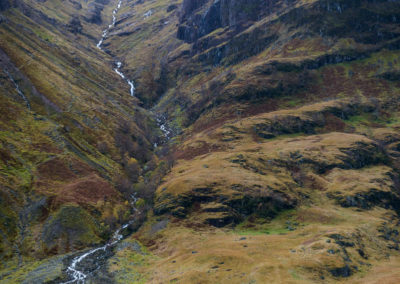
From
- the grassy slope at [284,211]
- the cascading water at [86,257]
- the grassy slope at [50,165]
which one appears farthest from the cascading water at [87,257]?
the grassy slope at [284,211]

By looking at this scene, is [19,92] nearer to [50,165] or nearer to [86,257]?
[50,165]

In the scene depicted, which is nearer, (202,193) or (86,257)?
(86,257)

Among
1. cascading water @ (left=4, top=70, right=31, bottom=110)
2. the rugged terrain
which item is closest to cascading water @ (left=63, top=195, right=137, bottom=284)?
the rugged terrain

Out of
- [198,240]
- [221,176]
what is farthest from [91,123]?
[198,240]

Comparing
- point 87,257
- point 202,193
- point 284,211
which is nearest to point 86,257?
point 87,257

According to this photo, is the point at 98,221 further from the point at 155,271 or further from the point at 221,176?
the point at 221,176

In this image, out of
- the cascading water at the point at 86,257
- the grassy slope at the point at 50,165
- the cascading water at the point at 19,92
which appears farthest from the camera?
the cascading water at the point at 19,92

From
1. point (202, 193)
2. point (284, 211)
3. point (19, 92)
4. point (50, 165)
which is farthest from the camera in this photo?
point (19, 92)

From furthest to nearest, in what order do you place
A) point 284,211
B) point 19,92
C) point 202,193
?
1. point 19,92
2. point 202,193
3. point 284,211

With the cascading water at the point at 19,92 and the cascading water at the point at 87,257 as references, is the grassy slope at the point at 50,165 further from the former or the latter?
the cascading water at the point at 87,257

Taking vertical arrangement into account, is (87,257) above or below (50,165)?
below

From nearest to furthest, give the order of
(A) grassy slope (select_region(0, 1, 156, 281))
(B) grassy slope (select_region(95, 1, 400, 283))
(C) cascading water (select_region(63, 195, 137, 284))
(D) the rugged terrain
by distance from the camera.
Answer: (B) grassy slope (select_region(95, 1, 400, 283)), (D) the rugged terrain, (C) cascading water (select_region(63, 195, 137, 284)), (A) grassy slope (select_region(0, 1, 156, 281))

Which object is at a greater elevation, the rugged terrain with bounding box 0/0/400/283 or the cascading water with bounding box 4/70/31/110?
the cascading water with bounding box 4/70/31/110

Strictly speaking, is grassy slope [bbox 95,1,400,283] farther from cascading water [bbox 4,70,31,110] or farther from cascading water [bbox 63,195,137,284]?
cascading water [bbox 4,70,31,110]
